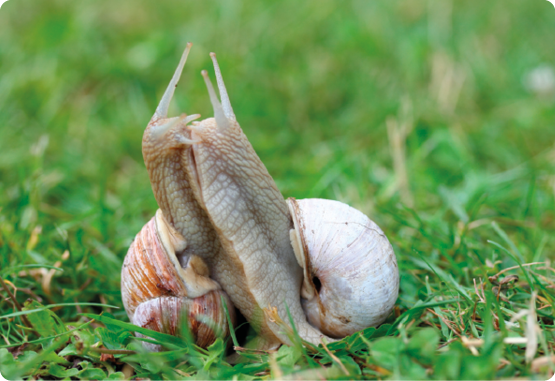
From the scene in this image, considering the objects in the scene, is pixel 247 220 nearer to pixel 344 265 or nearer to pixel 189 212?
pixel 189 212

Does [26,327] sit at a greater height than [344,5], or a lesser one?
lesser

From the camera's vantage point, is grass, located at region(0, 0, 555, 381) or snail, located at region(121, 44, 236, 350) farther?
snail, located at region(121, 44, 236, 350)

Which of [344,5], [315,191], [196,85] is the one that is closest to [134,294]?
[315,191]

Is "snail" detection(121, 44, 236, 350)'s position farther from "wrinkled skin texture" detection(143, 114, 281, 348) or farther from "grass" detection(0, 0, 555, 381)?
"grass" detection(0, 0, 555, 381)

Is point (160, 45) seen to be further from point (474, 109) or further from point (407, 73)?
point (474, 109)

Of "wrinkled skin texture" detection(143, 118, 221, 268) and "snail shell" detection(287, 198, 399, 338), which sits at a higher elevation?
"wrinkled skin texture" detection(143, 118, 221, 268)

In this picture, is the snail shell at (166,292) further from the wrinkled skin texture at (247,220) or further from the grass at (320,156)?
the wrinkled skin texture at (247,220)

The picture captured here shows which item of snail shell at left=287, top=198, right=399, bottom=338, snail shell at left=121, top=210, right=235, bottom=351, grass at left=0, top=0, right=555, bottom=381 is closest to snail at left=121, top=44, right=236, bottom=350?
snail shell at left=121, top=210, right=235, bottom=351
